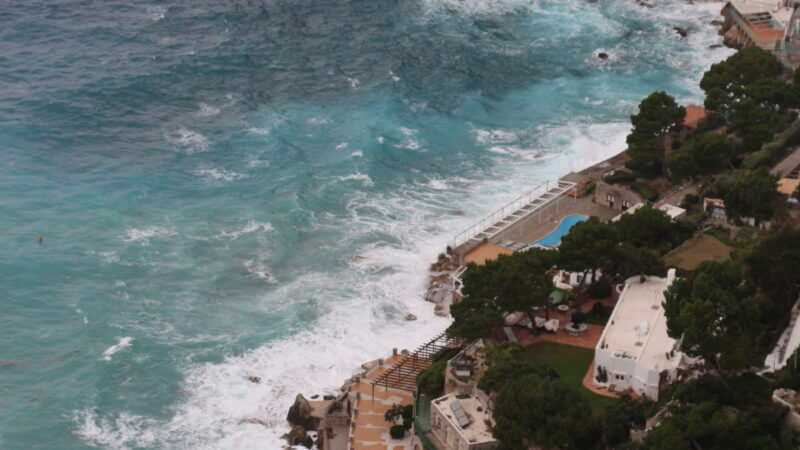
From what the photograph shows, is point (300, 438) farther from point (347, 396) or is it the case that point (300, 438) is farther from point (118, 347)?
point (118, 347)

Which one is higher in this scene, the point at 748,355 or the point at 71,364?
the point at 748,355

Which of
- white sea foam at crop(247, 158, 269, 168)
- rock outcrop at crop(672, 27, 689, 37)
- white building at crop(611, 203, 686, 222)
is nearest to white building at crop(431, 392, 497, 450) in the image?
white building at crop(611, 203, 686, 222)

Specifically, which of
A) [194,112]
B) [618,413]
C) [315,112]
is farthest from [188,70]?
[618,413]

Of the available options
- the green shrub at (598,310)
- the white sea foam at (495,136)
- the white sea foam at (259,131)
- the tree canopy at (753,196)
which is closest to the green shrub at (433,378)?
the green shrub at (598,310)

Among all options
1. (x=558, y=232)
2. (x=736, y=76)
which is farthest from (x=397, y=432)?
(x=736, y=76)

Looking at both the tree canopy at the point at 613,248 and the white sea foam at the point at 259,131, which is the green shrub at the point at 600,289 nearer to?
the tree canopy at the point at 613,248

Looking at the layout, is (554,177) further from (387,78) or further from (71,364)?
(71,364)
